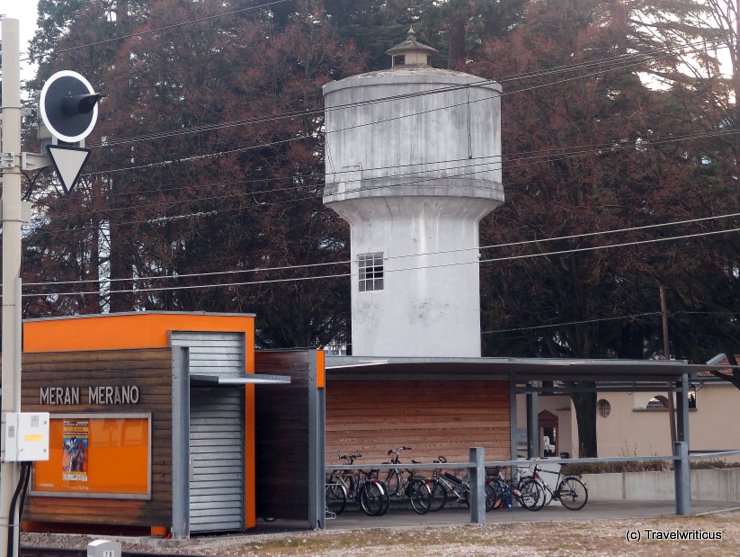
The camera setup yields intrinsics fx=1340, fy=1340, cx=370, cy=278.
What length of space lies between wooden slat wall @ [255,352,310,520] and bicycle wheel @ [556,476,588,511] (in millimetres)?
6856

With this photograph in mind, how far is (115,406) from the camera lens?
23141mm

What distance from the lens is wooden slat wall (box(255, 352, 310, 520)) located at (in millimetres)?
24156

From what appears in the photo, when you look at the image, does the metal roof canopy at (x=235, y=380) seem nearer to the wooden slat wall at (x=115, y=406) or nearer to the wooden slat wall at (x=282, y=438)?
the wooden slat wall at (x=115, y=406)

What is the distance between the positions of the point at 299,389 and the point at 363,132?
10591 mm

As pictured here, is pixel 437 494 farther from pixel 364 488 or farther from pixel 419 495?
pixel 364 488

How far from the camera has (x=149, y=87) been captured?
53.6 m

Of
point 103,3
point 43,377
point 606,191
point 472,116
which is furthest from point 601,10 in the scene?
point 43,377

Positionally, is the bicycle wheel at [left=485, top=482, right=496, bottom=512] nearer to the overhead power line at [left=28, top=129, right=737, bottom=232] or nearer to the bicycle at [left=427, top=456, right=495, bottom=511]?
the bicycle at [left=427, top=456, right=495, bottom=511]

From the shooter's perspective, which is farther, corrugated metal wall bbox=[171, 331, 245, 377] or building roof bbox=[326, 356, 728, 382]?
building roof bbox=[326, 356, 728, 382]

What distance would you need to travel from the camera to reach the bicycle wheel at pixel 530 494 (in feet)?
93.2

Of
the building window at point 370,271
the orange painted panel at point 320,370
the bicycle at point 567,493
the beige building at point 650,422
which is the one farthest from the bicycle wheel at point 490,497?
the beige building at point 650,422

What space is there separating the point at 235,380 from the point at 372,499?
5.68 m

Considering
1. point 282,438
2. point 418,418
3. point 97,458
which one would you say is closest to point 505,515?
point 418,418

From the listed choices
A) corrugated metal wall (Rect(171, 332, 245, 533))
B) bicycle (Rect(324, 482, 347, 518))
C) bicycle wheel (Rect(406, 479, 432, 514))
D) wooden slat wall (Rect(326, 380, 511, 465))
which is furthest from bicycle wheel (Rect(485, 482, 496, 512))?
corrugated metal wall (Rect(171, 332, 245, 533))
